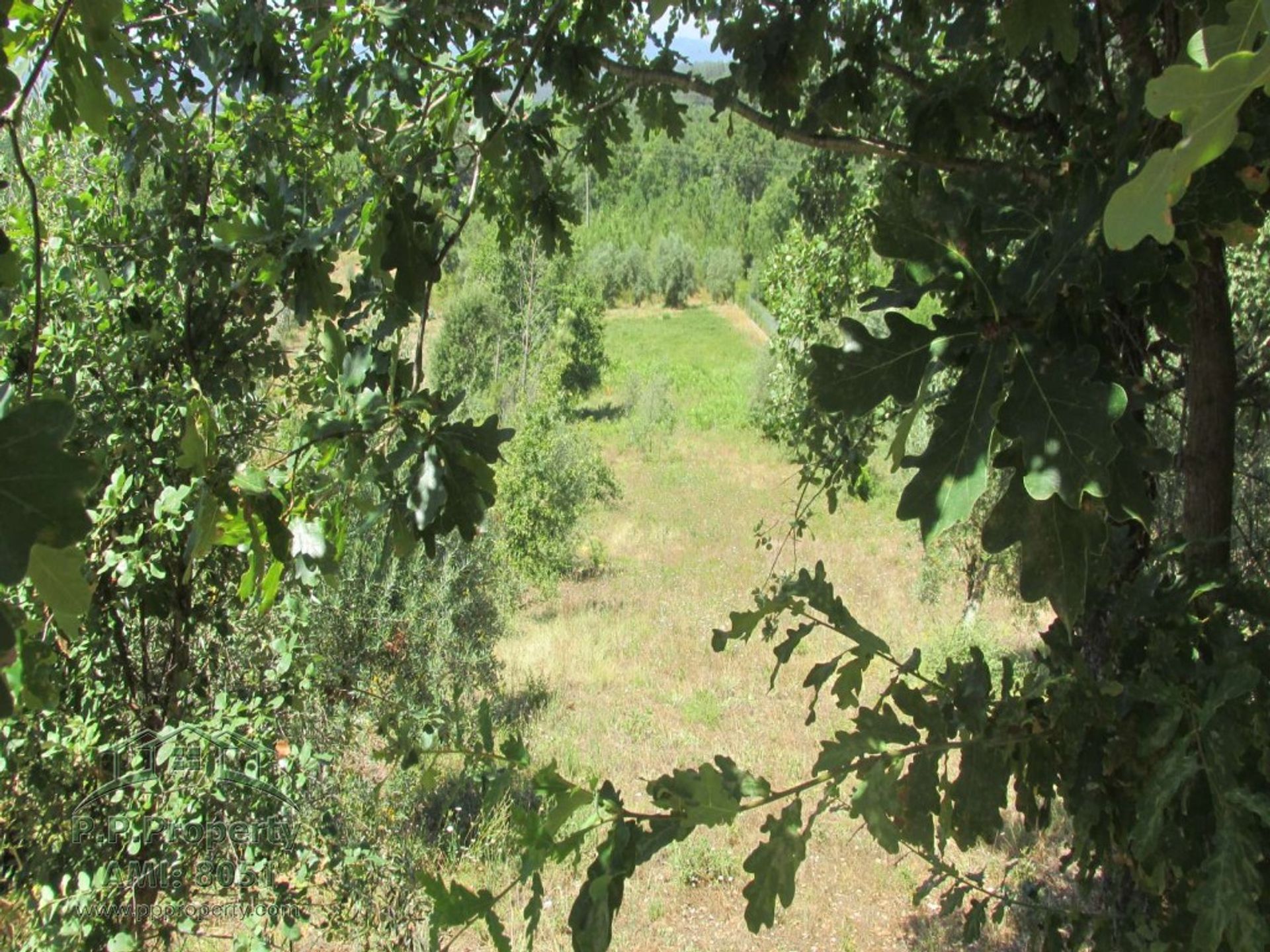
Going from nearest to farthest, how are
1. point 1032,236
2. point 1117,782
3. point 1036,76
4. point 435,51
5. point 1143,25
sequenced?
point 1032,236 < point 1117,782 < point 1143,25 < point 1036,76 < point 435,51

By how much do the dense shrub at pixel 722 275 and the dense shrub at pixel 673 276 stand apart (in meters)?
1.30

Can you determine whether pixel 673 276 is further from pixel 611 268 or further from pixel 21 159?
pixel 21 159

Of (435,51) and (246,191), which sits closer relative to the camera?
(435,51)

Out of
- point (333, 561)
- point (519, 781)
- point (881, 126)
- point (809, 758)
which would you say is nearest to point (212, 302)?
point (333, 561)

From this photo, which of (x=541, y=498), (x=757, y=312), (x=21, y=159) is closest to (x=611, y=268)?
(x=757, y=312)

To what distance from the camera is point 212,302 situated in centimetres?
303

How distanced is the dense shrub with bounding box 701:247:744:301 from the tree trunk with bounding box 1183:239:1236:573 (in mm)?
51775

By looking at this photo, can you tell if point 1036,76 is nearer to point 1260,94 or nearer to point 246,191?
point 1260,94

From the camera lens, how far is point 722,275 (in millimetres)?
52750

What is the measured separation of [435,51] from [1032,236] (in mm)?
2240

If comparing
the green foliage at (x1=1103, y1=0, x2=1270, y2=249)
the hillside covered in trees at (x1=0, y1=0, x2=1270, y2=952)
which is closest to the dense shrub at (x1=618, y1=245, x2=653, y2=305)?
the hillside covered in trees at (x1=0, y1=0, x2=1270, y2=952)

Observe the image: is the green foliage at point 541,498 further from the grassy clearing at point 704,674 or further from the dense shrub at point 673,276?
the dense shrub at point 673,276

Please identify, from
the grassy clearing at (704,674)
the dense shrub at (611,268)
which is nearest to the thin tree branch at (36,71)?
the grassy clearing at (704,674)

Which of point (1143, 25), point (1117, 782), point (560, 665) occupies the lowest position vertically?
point (560, 665)
